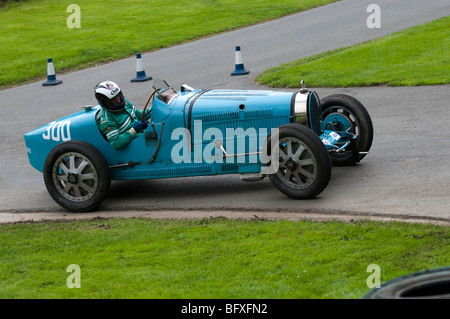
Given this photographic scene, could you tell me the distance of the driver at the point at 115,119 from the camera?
892 centimetres

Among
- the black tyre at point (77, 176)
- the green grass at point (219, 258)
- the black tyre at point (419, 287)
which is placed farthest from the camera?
the black tyre at point (77, 176)

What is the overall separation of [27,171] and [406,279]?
26.1 ft

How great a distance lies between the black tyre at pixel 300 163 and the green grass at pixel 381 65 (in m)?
5.80

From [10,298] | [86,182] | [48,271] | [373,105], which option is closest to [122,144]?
[86,182]

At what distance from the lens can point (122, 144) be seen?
29.2 feet

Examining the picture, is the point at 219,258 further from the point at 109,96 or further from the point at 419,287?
the point at 109,96

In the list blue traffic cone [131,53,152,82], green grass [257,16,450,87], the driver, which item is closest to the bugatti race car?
the driver

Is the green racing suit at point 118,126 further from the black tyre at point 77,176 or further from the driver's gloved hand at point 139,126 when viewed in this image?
the black tyre at point 77,176

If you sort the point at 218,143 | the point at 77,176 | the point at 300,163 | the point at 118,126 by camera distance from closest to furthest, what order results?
the point at 300,163 < the point at 218,143 < the point at 77,176 < the point at 118,126

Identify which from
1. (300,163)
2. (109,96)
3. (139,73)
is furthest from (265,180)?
(139,73)

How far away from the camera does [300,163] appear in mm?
8133

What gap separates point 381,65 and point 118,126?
7.88 meters

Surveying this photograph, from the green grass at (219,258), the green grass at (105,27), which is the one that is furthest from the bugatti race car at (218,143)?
the green grass at (105,27)

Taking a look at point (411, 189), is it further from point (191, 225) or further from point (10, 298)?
point (10, 298)
